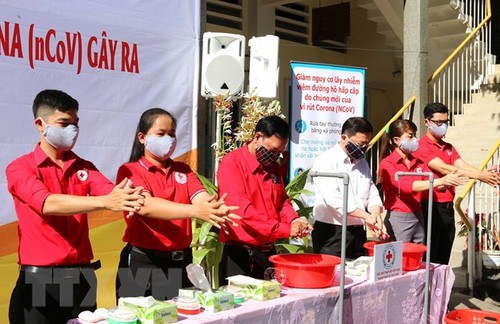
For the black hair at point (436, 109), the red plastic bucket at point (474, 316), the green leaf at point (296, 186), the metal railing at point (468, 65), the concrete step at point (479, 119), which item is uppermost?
the metal railing at point (468, 65)

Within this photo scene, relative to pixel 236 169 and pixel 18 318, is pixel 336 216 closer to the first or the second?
pixel 236 169

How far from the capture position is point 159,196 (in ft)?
9.38

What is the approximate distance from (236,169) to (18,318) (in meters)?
1.25

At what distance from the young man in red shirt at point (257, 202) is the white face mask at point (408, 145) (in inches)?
52.2

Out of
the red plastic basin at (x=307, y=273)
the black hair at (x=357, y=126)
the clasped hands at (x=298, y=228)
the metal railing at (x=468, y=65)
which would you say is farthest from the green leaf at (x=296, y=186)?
the metal railing at (x=468, y=65)

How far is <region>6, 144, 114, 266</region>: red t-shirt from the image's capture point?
8.16 feet

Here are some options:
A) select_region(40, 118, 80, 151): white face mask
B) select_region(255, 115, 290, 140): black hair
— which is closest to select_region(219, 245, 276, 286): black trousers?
select_region(255, 115, 290, 140): black hair

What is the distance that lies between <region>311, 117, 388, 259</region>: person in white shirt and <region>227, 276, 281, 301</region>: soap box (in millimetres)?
1001

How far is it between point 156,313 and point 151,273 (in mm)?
696

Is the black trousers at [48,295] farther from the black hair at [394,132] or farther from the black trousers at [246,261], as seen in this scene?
the black hair at [394,132]

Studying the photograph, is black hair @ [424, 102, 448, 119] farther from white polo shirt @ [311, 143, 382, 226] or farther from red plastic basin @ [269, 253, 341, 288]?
red plastic basin @ [269, 253, 341, 288]

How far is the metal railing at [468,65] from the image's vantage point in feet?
26.7

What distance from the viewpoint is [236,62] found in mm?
5055

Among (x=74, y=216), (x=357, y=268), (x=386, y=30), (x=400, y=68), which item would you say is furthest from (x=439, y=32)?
(x=74, y=216)
